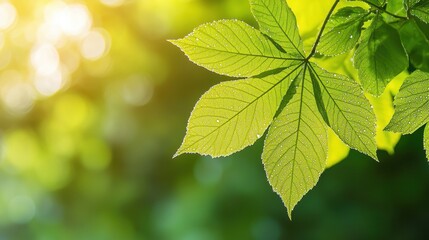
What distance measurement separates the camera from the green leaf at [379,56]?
0.49 metres

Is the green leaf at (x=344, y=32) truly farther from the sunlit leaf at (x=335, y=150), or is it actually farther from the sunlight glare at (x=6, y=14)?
the sunlight glare at (x=6, y=14)

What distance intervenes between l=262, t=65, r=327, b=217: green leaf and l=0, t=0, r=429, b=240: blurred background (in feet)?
14.2

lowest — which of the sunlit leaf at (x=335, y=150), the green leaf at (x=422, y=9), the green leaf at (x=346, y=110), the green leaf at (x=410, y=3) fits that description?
the sunlit leaf at (x=335, y=150)

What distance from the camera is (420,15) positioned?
0.47 metres

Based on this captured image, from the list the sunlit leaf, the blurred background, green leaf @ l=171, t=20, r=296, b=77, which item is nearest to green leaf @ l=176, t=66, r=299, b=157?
green leaf @ l=171, t=20, r=296, b=77

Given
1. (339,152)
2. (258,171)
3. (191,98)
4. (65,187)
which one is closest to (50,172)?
(65,187)

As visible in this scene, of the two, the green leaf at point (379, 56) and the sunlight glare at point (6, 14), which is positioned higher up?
the sunlight glare at point (6, 14)

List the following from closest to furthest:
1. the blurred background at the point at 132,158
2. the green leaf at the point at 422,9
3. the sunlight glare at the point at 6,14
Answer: the green leaf at the point at 422,9 < the blurred background at the point at 132,158 < the sunlight glare at the point at 6,14

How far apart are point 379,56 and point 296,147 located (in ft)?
0.31

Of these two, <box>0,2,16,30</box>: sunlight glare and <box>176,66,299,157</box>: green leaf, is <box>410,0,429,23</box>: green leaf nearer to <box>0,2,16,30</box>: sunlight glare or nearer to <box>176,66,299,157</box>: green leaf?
<box>176,66,299,157</box>: green leaf

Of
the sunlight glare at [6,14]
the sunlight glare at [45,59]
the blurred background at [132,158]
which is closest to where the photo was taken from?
the blurred background at [132,158]

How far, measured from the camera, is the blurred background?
205 inches

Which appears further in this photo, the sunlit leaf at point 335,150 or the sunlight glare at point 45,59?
the sunlight glare at point 45,59

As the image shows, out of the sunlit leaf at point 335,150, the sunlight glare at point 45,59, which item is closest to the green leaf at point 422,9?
the sunlit leaf at point 335,150
